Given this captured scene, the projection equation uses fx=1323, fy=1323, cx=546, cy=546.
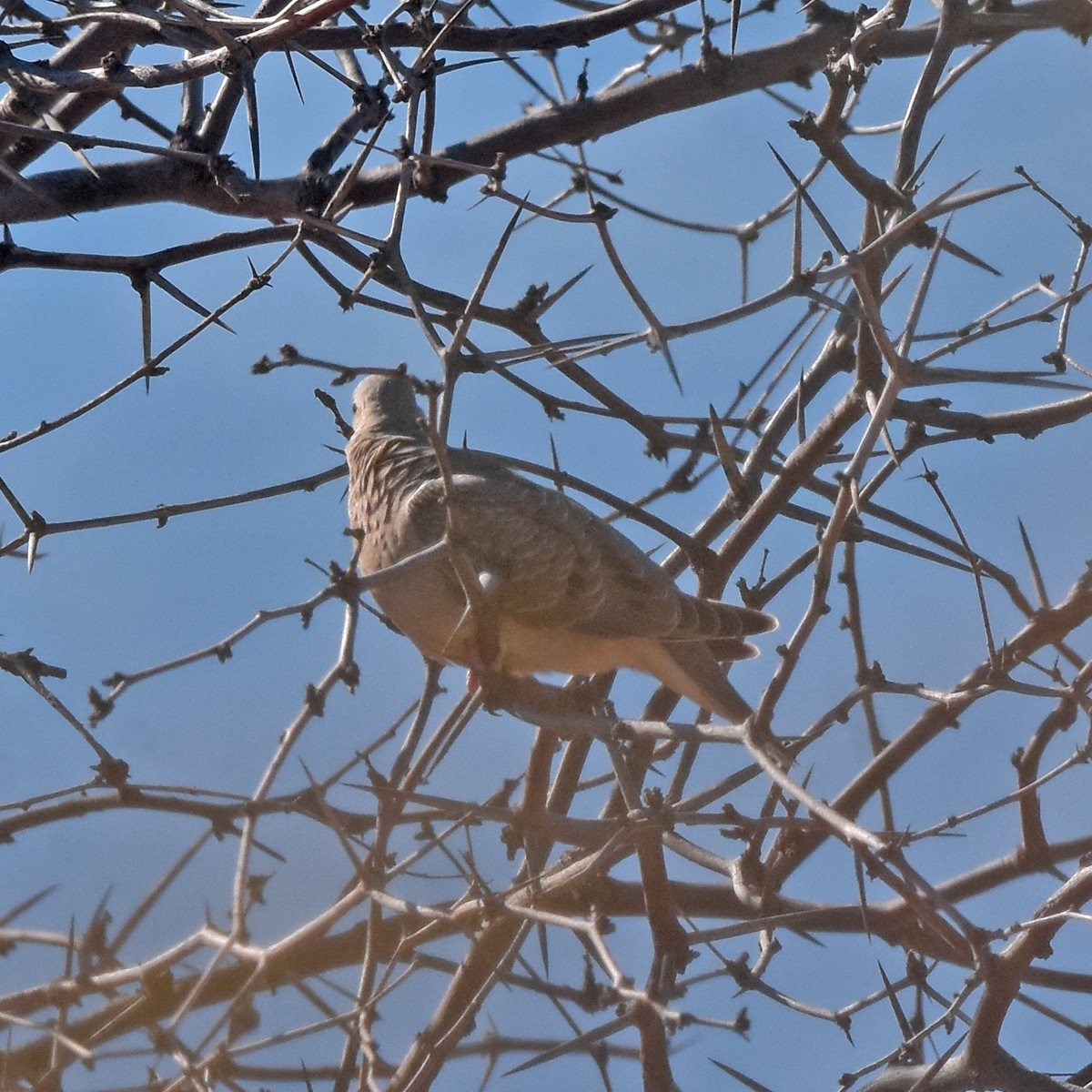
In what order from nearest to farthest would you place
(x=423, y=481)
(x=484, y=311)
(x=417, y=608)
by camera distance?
(x=484, y=311), (x=417, y=608), (x=423, y=481)

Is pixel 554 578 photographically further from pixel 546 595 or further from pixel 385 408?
pixel 385 408

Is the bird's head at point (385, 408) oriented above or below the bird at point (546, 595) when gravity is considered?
above

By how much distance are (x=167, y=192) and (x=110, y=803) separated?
154 centimetres

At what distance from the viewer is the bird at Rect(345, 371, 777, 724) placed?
3559 mm

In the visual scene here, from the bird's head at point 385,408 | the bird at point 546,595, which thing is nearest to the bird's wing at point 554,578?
the bird at point 546,595

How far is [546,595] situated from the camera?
364 cm

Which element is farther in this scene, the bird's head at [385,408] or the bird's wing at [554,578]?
the bird's head at [385,408]

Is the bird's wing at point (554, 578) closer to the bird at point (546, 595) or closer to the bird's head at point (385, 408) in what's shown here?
the bird at point (546, 595)

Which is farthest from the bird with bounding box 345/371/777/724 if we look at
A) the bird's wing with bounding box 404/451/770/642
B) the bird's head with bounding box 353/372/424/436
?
the bird's head with bounding box 353/372/424/436

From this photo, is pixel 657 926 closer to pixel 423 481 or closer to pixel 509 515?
pixel 509 515

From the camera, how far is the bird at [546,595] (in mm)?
3559

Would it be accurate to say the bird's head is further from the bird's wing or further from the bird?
the bird's wing

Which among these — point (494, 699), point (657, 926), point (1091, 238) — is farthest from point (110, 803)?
point (1091, 238)

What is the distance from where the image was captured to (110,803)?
2.78 metres
